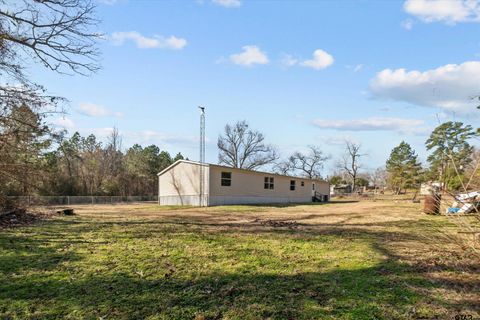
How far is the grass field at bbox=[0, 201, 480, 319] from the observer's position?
11.3 feet

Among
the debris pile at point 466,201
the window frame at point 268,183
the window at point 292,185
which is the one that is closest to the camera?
the debris pile at point 466,201

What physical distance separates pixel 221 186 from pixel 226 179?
72 centimetres

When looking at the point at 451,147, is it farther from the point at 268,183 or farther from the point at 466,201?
the point at 268,183


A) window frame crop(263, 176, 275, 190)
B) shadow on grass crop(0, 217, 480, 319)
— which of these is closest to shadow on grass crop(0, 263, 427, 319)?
shadow on grass crop(0, 217, 480, 319)

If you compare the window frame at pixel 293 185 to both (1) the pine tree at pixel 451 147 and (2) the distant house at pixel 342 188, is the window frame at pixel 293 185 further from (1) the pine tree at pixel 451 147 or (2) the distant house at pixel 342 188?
(1) the pine tree at pixel 451 147

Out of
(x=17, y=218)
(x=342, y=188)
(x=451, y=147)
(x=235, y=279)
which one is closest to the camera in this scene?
(x=451, y=147)

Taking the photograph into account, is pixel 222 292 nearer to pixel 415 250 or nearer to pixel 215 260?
pixel 215 260

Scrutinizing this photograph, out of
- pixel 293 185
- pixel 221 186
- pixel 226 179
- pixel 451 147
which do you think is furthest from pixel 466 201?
pixel 293 185

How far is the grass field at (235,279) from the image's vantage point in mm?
3457

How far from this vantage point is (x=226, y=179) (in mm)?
23812

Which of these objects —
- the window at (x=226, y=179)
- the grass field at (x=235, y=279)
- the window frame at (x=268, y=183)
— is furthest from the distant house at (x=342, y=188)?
the grass field at (x=235, y=279)

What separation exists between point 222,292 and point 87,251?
3.36m

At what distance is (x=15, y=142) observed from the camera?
9938mm

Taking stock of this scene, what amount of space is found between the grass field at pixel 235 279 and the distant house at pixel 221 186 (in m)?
15.7
